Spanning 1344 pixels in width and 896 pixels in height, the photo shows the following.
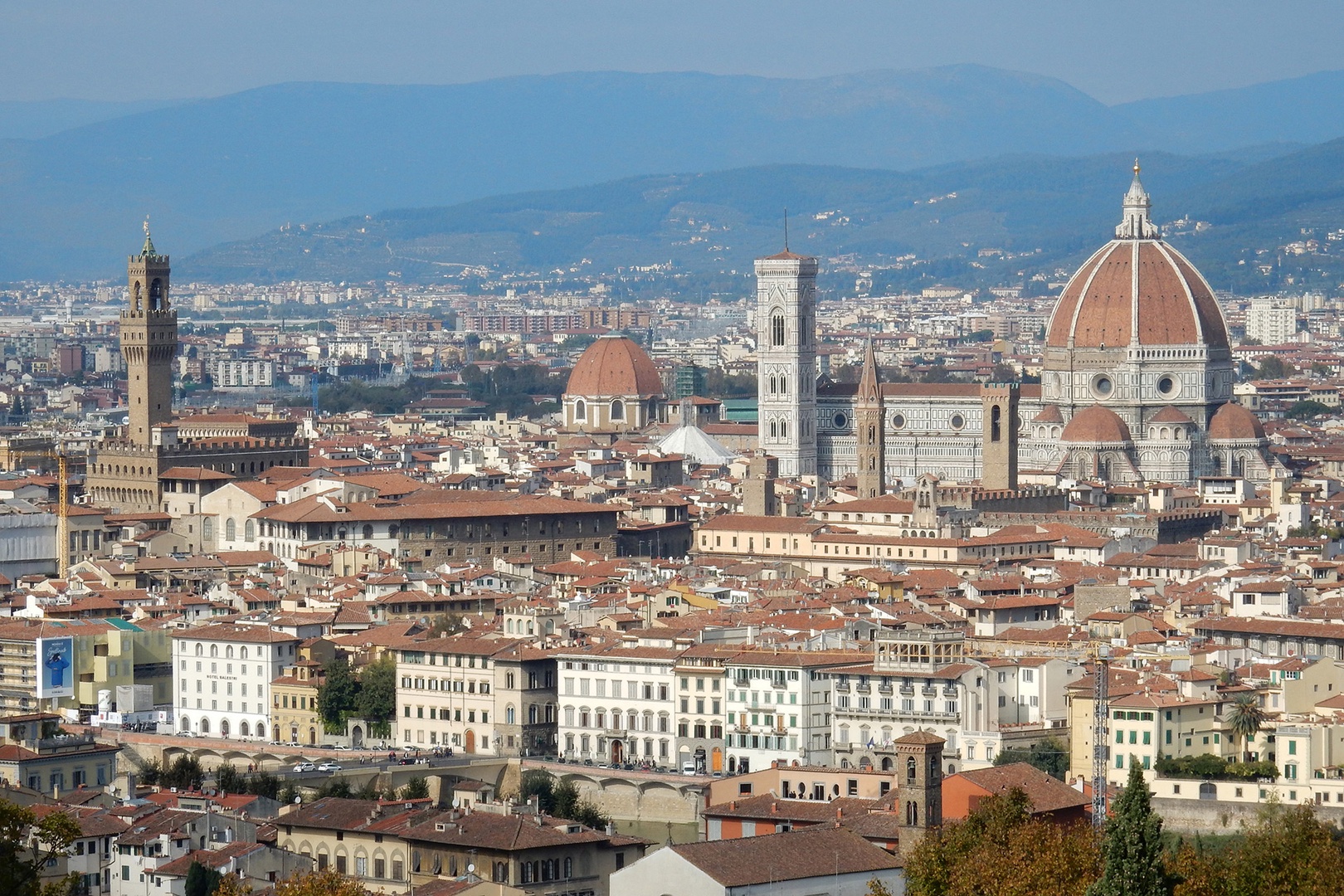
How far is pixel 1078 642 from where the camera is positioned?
51469 millimetres

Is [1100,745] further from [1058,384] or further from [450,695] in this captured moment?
[1058,384]

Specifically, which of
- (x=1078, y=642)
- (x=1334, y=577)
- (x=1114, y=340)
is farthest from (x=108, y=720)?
(x=1114, y=340)

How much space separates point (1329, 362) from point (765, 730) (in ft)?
403

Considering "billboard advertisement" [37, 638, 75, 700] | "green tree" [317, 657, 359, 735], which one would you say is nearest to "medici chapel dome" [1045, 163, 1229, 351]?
"billboard advertisement" [37, 638, 75, 700]

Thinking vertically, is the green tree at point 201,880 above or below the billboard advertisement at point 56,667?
below

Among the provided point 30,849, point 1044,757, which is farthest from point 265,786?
point 1044,757

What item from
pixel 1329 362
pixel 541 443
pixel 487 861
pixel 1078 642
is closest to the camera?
pixel 487 861

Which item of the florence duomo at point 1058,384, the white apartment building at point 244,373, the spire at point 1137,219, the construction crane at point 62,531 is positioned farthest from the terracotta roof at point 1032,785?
the white apartment building at point 244,373

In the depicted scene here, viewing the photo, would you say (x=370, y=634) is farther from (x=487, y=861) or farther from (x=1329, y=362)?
(x=1329, y=362)

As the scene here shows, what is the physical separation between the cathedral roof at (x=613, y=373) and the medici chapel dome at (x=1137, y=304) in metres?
16.0

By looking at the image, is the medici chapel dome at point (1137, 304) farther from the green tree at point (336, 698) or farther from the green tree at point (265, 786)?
the green tree at point (265, 786)

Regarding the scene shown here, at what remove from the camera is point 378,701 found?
52.2 m

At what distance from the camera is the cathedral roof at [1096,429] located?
98.5 meters

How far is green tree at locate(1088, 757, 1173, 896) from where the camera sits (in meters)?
29.3
